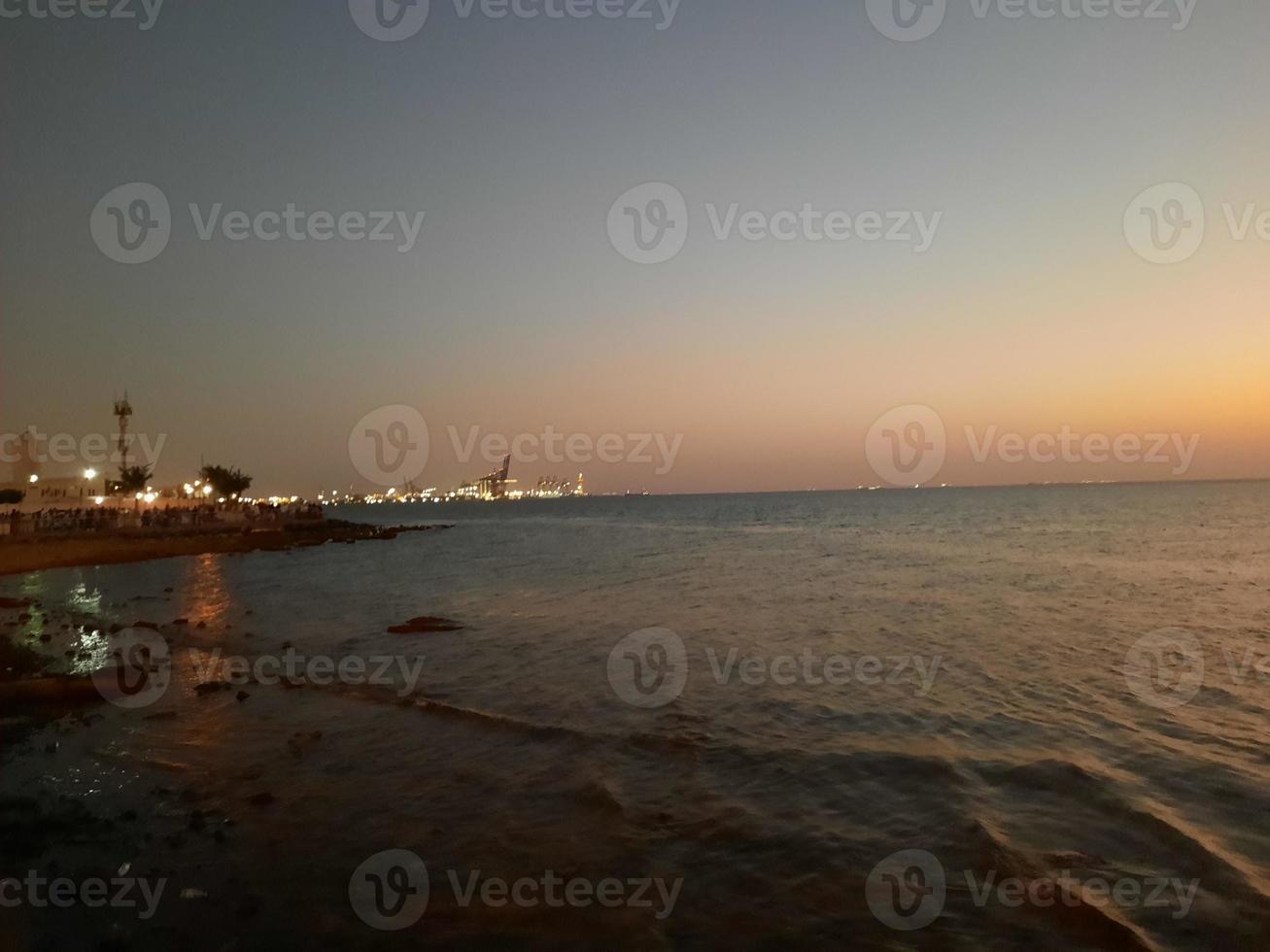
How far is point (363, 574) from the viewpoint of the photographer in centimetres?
4412

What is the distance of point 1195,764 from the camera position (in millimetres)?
11062

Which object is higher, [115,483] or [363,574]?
[115,483]

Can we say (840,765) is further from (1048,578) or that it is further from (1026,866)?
(1048,578)

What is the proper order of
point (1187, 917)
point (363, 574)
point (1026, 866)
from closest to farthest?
1. point (1187, 917)
2. point (1026, 866)
3. point (363, 574)

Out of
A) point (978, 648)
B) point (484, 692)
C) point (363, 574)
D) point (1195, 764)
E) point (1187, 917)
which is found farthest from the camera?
point (363, 574)

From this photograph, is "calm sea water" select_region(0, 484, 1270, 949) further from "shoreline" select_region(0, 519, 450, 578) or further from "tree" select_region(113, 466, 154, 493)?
"tree" select_region(113, 466, 154, 493)

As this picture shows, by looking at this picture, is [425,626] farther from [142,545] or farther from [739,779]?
[142,545]

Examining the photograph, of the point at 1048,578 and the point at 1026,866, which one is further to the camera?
the point at 1048,578

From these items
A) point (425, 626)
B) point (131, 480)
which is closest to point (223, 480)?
point (131, 480)

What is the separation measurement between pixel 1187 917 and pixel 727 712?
8190 millimetres

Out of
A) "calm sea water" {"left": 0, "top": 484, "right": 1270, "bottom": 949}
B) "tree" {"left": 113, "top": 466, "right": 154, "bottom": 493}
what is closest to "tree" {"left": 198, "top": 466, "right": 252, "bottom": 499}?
"tree" {"left": 113, "top": 466, "right": 154, "bottom": 493}

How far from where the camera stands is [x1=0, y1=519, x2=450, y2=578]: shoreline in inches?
1801

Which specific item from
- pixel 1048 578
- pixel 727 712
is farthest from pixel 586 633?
pixel 1048 578

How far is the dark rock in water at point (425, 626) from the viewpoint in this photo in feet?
77.7
